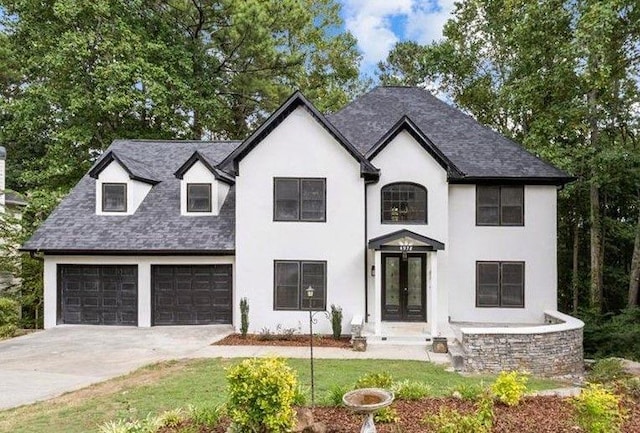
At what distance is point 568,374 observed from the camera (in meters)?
11.1

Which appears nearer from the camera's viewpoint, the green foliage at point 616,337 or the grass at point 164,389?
the grass at point 164,389

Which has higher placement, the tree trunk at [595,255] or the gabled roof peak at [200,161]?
the gabled roof peak at [200,161]

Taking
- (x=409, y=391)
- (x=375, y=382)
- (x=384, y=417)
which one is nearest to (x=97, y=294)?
(x=375, y=382)

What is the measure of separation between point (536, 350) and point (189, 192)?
1187cm

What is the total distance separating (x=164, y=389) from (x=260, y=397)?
4.00 metres

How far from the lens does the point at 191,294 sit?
14969 mm

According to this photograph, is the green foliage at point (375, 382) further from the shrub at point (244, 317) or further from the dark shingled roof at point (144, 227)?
the dark shingled roof at point (144, 227)

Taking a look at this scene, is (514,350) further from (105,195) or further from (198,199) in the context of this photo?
(105,195)

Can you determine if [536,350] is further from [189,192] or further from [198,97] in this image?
[198,97]

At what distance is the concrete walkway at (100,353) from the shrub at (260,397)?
5.13 metres

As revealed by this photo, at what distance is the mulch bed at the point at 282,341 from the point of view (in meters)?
12.5

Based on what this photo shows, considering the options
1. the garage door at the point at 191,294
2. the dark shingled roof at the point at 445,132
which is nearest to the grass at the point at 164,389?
the garage door at the point at 191,294

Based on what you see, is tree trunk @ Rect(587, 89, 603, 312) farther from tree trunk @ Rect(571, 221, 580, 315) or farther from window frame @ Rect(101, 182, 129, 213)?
window frame @ Rect(101, 182, 129, 213)

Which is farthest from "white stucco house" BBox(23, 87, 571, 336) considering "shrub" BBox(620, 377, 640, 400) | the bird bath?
the bird bath
